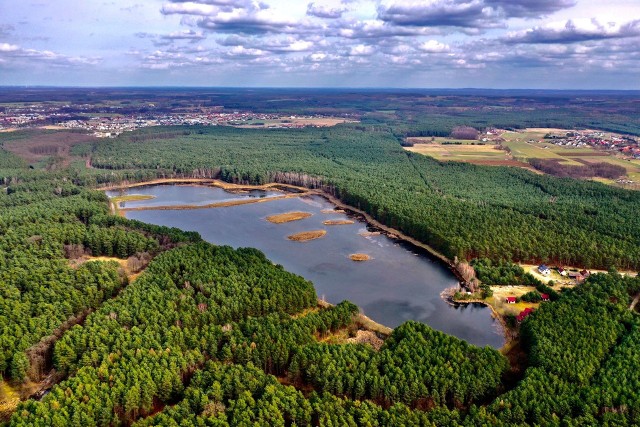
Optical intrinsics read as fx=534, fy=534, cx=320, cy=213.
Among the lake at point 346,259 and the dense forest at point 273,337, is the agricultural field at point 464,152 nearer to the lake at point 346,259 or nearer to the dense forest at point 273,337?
the lake at point 346,259

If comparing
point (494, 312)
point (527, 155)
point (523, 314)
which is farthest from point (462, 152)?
point (523, 314)

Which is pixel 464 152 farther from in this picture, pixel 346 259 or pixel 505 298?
pixel 505 298

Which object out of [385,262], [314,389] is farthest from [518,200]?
[314,389]

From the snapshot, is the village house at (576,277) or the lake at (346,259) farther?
the village house at (576,277)

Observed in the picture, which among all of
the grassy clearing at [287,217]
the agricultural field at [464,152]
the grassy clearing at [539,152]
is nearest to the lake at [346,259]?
the grassy clearing at [287,217]

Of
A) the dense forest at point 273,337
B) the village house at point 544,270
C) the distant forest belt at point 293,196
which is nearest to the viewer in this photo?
the dense forest at point 273,337

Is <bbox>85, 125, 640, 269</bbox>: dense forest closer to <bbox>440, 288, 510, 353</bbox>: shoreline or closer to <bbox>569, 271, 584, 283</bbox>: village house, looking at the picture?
<bbox>569, 271, 584, 283</bbox>: village house

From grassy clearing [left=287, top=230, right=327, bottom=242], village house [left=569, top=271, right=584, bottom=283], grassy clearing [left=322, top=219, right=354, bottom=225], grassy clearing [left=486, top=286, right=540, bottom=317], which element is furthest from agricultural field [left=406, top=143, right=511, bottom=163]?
grassy clearing [left=486, top=286, right=540, bottom=317]

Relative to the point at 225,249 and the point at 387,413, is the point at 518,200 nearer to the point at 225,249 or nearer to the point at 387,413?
the point at 225,249
